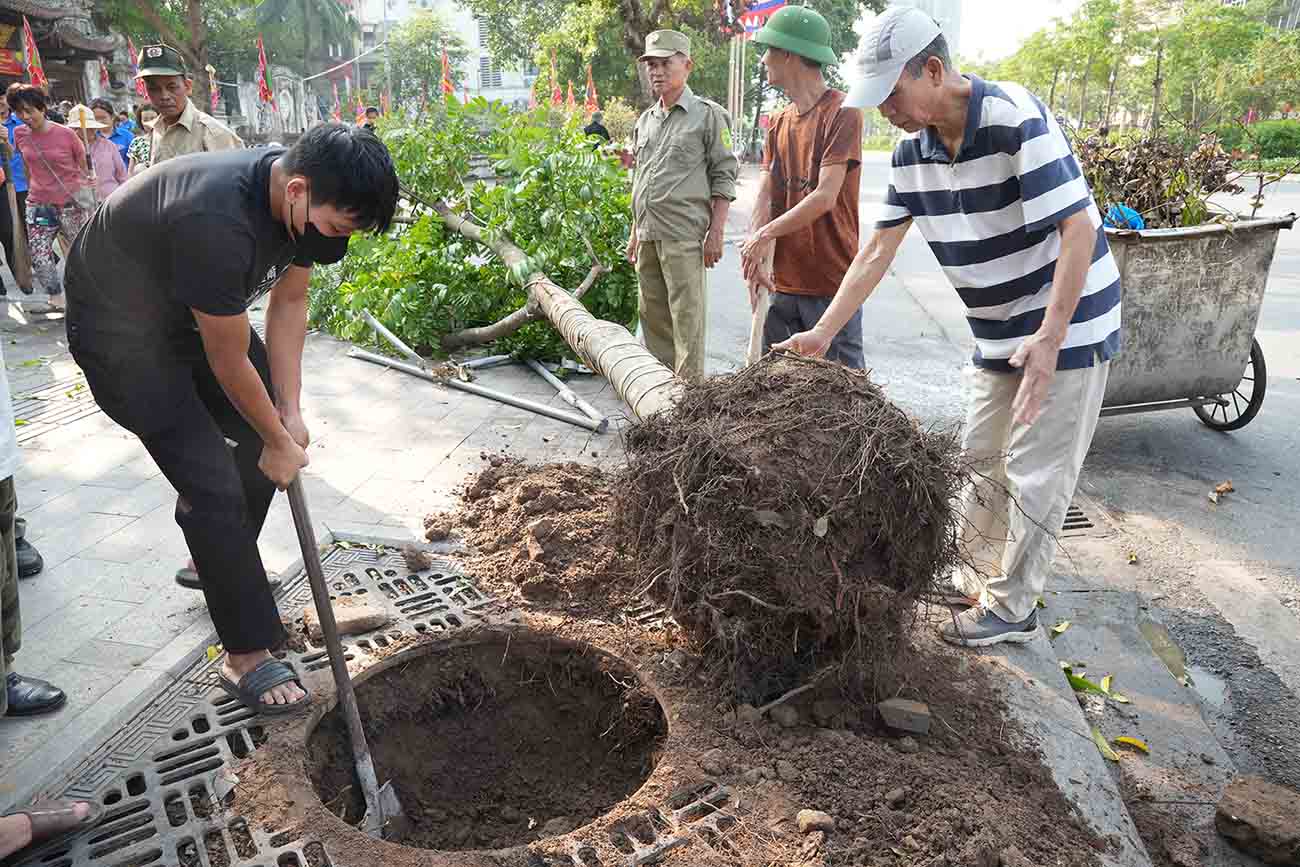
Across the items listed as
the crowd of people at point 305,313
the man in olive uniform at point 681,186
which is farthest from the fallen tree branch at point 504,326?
the crowd of people at point 305,313

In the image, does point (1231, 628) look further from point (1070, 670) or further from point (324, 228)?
point (324, 228)

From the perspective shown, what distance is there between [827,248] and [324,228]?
2565 mm

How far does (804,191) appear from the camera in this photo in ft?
13.9

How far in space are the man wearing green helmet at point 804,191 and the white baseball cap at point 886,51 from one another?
1.20m

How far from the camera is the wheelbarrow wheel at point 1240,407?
209 inches

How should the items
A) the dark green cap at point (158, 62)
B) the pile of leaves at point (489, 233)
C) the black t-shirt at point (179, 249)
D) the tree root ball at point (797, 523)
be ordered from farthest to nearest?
the pile of leaves at point (489, 233)
the dark green cap at point (158, 62)
the tree root ball at point (797, 523)
the black t-shirt at point (179, 249)

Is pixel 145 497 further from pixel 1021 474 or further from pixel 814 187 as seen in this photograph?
pixel 1021 474

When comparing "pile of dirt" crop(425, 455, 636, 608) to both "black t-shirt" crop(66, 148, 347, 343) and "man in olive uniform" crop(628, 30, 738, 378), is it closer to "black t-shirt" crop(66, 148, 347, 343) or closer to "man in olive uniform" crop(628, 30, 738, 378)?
"man in olive uniform" crop(628, 30, 738, 378)

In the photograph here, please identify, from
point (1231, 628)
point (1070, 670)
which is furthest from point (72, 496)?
point (1231, 628)

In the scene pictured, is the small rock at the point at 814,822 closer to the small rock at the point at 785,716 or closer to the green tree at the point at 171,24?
the small rock at the point at 785,716

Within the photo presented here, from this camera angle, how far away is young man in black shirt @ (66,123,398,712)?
7.41 ft

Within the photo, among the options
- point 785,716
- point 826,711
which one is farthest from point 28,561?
point 826,711

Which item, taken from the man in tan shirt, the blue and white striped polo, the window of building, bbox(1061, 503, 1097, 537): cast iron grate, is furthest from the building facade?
the blue and white striped polo

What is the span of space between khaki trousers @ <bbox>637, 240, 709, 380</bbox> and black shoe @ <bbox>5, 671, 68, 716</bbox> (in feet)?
10.5
